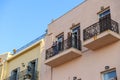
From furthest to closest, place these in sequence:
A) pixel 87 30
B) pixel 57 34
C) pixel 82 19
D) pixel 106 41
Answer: pixel 57 34 < pixel 82 19 < pixel 87 30 < pixel 106 41

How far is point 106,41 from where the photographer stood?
568 inches

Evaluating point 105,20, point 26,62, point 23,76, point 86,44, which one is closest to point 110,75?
point 86,44

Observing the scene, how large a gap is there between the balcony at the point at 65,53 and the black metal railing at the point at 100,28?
0.88 meters

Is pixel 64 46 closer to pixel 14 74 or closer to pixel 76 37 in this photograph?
pixel 76 37

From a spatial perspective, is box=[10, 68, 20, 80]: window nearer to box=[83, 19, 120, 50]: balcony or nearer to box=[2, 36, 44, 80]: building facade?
box=[2, 36, 44, 80]: building facade

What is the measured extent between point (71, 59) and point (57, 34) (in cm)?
293

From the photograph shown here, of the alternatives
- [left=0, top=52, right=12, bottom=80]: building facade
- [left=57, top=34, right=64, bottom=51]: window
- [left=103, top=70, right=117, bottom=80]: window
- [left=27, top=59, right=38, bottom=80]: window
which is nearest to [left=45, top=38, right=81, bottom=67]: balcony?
[left=57, top=34, right=64, bottom=51]: window

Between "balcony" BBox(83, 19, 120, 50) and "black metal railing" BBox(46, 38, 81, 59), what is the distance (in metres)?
0.95

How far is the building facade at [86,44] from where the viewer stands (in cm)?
1421

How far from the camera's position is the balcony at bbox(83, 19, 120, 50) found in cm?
1405

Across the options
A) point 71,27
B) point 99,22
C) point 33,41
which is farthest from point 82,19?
point 33,41

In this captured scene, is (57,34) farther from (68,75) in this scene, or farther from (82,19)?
(68,75)

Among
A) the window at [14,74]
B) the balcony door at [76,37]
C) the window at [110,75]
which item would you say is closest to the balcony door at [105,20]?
the balcony door at [76,37]

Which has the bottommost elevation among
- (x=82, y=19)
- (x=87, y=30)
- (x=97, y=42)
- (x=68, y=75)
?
(x=68, y=75)
